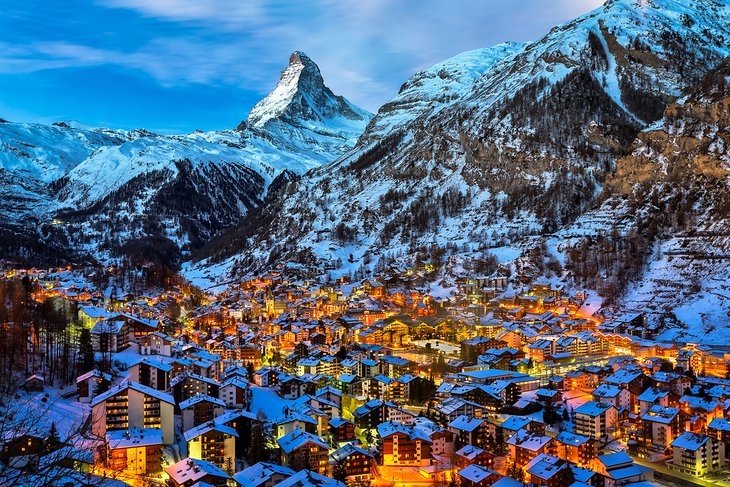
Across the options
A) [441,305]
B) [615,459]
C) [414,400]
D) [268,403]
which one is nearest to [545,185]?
[441,305]

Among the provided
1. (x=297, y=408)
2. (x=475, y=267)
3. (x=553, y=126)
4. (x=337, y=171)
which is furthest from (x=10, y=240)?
(x=297, y=408)

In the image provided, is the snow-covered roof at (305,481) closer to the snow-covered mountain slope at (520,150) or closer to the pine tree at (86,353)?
the pine tree at (86,353)

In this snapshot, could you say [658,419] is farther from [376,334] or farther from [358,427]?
[376,334]

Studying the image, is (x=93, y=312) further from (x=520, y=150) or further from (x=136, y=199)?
(x=136, y=199)

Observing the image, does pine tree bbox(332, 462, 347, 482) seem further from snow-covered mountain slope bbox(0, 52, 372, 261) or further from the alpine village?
snow-covered mountain slope bbox(0, 52, 372, 261)

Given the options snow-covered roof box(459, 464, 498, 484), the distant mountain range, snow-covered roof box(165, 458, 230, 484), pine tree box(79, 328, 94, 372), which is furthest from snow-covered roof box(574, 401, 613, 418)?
pine tree box(79, 328, 94, 372)

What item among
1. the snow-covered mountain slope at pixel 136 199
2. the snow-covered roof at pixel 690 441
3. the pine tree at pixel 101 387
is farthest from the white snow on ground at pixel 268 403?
the snow-covered mountain slope at pixel 136 199
